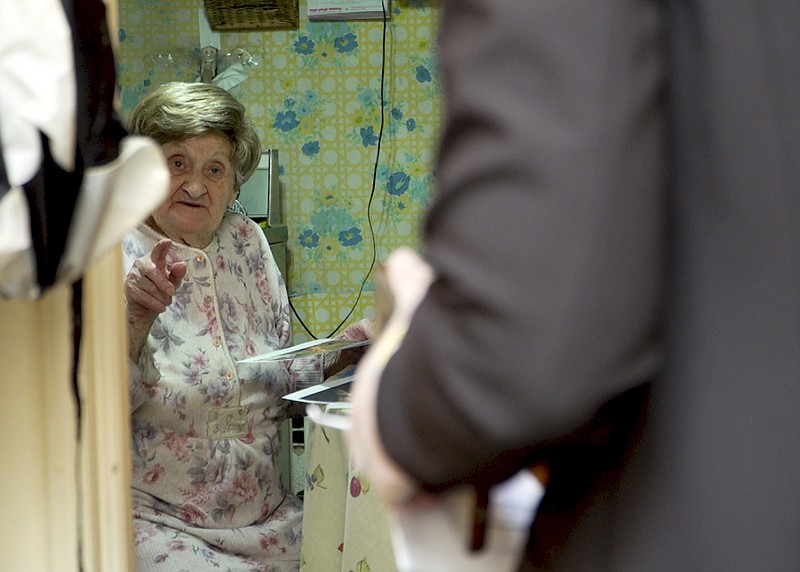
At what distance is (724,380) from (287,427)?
81.4 inches

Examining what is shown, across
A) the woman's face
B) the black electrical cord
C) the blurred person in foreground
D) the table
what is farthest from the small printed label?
the blurred person in foreground

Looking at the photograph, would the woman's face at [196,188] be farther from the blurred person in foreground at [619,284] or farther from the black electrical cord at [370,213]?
the blurred person in foreground at [619,284]

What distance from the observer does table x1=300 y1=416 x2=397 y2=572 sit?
1540 mm

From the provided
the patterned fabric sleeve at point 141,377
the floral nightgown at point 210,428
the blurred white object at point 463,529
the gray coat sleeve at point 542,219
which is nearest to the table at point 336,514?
the floral nightgown at point 210,428

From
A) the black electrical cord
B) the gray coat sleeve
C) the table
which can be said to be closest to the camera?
the gray coat sleeve

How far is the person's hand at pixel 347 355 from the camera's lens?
189 centimetres

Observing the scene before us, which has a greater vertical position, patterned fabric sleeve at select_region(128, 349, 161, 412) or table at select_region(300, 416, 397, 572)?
patterned fabric sleeve at select_region(128, 349, 161, 412)

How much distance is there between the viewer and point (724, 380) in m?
0.49

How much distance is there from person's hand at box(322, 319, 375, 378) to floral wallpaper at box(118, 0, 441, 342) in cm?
107

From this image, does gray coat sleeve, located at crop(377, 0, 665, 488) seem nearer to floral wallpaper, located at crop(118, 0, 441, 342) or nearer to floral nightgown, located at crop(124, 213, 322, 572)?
floral nightgown, located at crop(124, 213, 322, 572)

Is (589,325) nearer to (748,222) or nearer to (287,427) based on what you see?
(748,222)

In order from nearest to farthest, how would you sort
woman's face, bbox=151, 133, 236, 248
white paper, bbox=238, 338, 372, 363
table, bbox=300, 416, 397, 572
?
table, bbox=300, 416, 397, 572 → white paper, bbox=238, 338, 372, 363 → woman's face, bbox=151, 133, 236, 248

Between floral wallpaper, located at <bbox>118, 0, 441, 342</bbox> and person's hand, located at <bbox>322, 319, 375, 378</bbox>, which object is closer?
person's hand, located at <bbox>322, 319, 375, 378</bbox>

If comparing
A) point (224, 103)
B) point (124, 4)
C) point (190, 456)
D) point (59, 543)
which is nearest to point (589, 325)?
point (59, 543)
